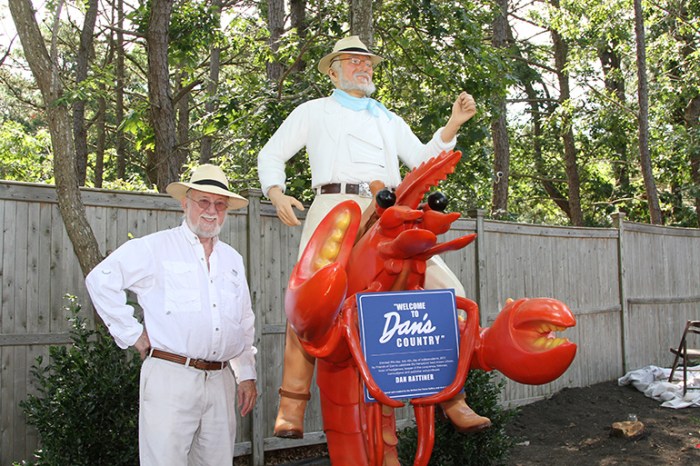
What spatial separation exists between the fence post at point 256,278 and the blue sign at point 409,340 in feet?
8.99

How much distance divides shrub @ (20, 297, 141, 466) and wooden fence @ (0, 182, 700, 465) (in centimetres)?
52

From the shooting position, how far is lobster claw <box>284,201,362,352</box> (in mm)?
2285

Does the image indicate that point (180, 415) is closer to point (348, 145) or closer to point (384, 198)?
point (384, 198)

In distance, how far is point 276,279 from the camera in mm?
5434

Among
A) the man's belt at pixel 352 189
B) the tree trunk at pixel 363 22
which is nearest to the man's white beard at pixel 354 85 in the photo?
the man's belt at pixel 352 189

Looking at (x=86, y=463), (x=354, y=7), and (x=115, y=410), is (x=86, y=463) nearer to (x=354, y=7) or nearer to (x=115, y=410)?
(x=115, y=410)

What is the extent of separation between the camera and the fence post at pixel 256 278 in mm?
5156

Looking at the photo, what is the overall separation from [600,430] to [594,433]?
5.3 inches

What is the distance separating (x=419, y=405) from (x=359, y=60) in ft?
5.71

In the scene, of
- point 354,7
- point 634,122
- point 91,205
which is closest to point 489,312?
point 354,7

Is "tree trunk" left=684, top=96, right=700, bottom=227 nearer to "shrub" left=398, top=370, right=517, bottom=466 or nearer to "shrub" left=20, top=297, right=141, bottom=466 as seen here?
"shrub" left=398, top=370, right=517, bottom=466

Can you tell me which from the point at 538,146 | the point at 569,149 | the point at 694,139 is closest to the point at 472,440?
the point at 694,139

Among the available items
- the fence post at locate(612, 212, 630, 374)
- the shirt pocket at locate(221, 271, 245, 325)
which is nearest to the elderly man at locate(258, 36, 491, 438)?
the shirt pocket at locate(221, 271, 245, 325)

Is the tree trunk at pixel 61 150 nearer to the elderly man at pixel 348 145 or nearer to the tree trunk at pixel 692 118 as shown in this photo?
the elderly man at pixel 348 145
